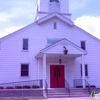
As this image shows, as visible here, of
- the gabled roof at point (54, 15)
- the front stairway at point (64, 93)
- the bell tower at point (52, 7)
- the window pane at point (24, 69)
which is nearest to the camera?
the front stairway at point (64, 93)

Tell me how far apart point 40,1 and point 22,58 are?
7.68m

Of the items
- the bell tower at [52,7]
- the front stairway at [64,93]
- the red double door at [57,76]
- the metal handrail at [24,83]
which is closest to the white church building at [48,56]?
the red double door at [57,76]

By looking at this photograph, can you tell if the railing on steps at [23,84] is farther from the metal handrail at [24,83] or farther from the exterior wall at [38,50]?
the exterior wall at [38,50]

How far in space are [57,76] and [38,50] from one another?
3.34m

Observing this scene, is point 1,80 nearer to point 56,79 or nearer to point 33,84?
point 33,84

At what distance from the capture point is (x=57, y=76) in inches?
793

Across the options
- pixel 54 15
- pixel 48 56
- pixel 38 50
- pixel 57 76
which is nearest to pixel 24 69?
pixel 38 50

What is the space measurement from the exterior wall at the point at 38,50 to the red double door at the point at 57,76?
0.61 m

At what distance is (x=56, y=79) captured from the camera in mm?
20000

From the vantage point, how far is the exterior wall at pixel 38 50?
1933 centimetres

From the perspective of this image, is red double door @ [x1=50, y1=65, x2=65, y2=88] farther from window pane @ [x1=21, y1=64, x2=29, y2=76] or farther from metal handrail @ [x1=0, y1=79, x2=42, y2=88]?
window pane @ [x1=21, y1=64, x2=29, y2=76]

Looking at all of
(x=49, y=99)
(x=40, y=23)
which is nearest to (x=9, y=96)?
(x=49, y=99)

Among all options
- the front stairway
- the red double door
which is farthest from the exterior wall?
the front stairway

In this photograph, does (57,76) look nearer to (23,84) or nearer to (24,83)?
(24,83)
